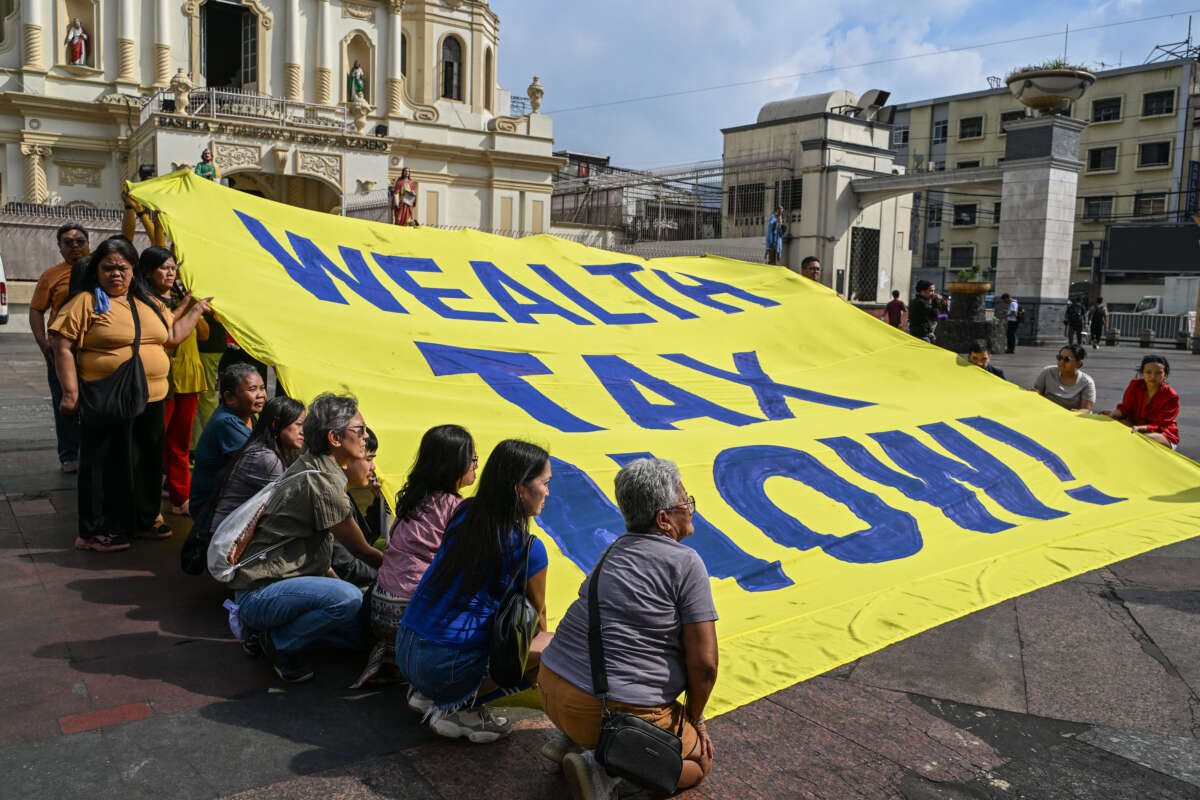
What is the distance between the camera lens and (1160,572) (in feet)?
17.8

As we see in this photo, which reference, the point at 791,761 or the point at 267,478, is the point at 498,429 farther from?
the point at 791,761

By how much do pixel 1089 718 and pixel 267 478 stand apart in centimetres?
357

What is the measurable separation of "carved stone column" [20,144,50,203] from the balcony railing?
343 cm

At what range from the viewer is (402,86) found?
36062 millimetres

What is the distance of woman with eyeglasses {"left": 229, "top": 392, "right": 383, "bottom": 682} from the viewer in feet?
12.4

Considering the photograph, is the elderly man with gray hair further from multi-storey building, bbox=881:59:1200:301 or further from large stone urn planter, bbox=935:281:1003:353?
multi-storey building, bbox=881:59:1200:301

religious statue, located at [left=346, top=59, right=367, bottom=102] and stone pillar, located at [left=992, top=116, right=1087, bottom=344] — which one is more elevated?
religious statue, located at [left=346, top=59, right=367, bottom=102]

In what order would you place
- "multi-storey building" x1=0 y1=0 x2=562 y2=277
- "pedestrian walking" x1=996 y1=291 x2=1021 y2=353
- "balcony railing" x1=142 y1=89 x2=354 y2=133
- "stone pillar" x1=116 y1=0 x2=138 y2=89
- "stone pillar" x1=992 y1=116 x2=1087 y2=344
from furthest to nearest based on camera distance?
"stone pillar" x1=116 y1=0 x2=138 y2=89 < "multi-storey building" x1=0 y1=0 x2=562 y2=277 < "balcony railing" x1=142 y1=89 x2=354 y2=133 < "stone pillar" x1=992 y1=116 x2=1087 y2=344 < "pedestrian walking" x1=996 y1=291 x2=1021 y2=353

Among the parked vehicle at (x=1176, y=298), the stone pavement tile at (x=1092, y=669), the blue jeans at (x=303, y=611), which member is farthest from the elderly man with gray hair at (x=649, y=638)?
the parked vehicle at (x=1176, y=298)

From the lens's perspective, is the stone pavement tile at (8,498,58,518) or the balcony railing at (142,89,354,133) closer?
the stone pavement tile at (8,498,58,518)

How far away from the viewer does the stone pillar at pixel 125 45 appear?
3022 cm

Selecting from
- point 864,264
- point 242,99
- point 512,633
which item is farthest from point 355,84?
point 512,633

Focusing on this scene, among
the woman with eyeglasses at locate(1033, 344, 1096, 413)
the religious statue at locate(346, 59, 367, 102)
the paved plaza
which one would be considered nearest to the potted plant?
the woman with eyeglasses at locate(1033, 344, 1096, 413)

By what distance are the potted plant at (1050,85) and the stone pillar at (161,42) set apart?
2569 centimetres
